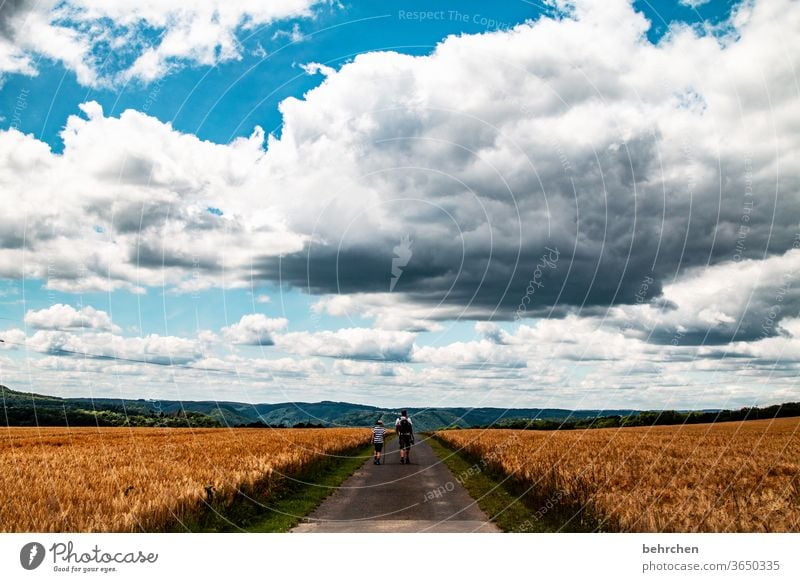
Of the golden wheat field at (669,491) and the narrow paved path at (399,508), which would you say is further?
the narrow paved path at (399,508)

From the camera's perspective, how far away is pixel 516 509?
19.6 meters

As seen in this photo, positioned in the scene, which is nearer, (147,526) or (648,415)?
(147,526)

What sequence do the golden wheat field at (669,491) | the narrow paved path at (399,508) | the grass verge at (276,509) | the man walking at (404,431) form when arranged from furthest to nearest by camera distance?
the man walking at (404,431) → the narrow paved path at (399,508) → the grass verge at (276,509) → the golden wheat field at (669,491)

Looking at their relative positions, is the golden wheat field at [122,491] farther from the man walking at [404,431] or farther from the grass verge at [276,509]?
the man walking at [404,431]

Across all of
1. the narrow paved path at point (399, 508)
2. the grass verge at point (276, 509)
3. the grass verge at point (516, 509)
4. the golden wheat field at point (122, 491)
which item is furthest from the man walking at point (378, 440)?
the golden wheat field at point (122, 491)

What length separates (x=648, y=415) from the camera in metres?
130

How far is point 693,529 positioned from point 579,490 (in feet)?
16.1

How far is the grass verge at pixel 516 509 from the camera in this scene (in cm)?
1619

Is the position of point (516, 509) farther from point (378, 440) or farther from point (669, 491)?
point (378, 440)

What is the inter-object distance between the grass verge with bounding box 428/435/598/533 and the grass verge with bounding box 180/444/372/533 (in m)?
5.77

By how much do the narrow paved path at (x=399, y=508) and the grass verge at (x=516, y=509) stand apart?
1.52 ft

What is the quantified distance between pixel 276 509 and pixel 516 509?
764 cm

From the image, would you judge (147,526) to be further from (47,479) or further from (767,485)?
(767,485)
